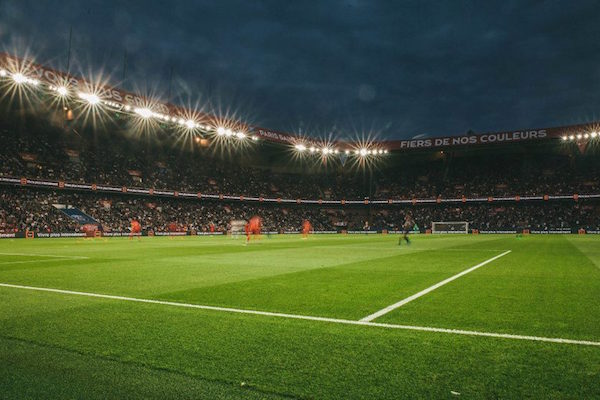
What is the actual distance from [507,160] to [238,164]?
46397 mm

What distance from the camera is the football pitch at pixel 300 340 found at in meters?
3.34

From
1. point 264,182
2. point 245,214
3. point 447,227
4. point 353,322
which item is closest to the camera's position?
point 353,322

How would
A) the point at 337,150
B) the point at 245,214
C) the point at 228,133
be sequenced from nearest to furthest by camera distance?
the point at 228,133
the point at 245,214
the point at 337,150

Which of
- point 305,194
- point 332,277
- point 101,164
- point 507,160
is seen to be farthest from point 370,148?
point 332,277

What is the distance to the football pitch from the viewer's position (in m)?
3.34

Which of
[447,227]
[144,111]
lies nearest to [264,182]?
[447,227]

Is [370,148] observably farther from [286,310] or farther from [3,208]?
[286,310]

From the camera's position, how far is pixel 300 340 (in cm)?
469

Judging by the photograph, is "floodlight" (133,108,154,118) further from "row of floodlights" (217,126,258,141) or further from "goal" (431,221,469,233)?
"goal" (431,221,469,233)

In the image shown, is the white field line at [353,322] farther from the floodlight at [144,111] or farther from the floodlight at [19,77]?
the floodlight at [144,111]

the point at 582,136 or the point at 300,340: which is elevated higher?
the point at 582,136

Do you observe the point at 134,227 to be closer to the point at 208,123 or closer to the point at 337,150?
the point at 208,123

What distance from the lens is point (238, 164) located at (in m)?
75.7

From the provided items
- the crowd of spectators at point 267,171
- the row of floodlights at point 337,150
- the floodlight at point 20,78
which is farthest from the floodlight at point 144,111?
the row of floodlights at point 337,150
